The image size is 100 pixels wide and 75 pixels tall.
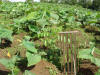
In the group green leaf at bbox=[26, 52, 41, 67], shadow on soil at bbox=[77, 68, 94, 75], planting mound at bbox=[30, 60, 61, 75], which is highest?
green leaf at bbox=[26, 52, 41, 67]

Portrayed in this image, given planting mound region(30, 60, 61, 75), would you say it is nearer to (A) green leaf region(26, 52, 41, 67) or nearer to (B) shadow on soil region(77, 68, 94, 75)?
(A) green leaf region(26, 52, 41, 67)

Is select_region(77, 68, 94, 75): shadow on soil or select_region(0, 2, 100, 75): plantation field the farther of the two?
select_region(77, 68, 94, 75): shadow on soil

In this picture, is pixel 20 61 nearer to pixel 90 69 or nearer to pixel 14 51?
pixel 14 51

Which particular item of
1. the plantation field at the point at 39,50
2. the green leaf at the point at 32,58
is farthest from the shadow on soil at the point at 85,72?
the green leaf at the point at 32,58

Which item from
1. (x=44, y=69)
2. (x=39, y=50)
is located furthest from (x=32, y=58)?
(x=39, y=50)

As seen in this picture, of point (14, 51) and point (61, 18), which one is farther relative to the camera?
point (61, 18)

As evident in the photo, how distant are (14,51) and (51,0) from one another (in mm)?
36336

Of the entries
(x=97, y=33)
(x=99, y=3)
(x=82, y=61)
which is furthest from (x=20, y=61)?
(x=99, y=3)

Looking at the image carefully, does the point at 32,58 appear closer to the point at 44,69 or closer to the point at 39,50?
the point at 44,69

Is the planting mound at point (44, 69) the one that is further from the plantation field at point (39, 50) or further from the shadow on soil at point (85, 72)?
the shadow on soil at point (85, 72)

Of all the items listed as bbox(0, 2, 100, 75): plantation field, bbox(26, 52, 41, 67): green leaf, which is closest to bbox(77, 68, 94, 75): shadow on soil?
bbox(0, 2, 100, 75): plantation field

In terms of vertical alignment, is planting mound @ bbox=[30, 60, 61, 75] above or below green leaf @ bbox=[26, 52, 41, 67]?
below

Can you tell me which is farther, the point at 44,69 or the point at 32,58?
the point at 44,69

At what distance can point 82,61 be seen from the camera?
3008mm
